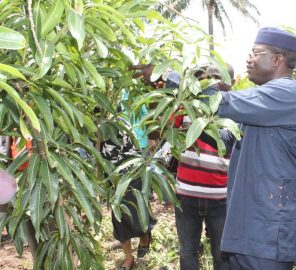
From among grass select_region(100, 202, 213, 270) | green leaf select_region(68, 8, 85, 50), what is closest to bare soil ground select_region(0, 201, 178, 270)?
grass select_region(100, 202, 213, 270)

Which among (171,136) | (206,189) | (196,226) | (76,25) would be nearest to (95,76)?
(76,25)

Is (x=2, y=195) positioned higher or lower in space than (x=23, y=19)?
lower

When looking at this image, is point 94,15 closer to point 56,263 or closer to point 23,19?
point 23,19

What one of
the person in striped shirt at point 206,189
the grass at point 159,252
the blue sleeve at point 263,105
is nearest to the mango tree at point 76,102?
the blue sleeve at point 263,105

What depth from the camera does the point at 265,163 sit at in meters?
1.67

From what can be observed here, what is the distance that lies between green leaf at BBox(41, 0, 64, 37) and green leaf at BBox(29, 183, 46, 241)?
46cm

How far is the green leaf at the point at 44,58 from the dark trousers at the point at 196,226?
165 cm

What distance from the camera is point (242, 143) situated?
175cm

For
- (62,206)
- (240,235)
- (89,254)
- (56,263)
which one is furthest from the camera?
(240,235)

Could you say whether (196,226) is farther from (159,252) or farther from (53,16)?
(53,16)

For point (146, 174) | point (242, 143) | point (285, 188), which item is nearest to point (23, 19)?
point (146, 174)

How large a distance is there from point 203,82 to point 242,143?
399 mm

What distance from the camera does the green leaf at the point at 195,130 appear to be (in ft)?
4.30

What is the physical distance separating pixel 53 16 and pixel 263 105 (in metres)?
0.89
